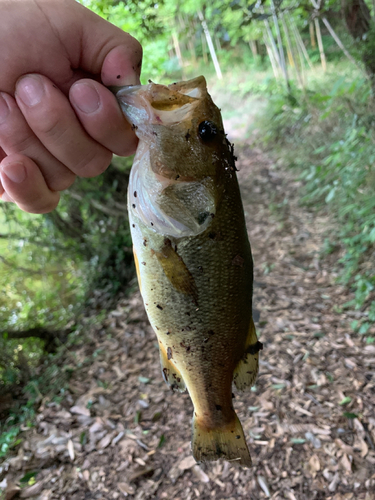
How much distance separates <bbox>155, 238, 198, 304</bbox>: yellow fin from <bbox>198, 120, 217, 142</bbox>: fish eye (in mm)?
437

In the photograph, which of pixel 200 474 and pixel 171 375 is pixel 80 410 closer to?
pixel 200 474

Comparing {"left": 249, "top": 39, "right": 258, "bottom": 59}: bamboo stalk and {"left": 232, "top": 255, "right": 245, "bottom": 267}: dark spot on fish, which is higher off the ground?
{"left": 232, "top": 255, "right": 245, "bottom": 267}: dark spot on fish

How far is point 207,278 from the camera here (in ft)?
4.32

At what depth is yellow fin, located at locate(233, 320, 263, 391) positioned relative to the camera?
153cm

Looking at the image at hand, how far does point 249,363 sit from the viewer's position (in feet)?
5.06

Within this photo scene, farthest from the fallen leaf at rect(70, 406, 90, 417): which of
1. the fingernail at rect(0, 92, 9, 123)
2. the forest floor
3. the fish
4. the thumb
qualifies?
the thumb

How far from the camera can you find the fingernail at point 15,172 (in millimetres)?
1180

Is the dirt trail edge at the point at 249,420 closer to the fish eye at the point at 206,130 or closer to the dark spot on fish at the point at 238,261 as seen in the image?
the dark spot on fish at the point at 238,261

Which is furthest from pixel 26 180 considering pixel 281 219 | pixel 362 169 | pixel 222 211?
pixel 281 219

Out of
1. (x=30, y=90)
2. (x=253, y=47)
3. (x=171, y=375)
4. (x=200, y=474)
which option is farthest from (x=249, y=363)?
(x=253, y=47)

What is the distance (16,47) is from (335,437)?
3305 millimetres

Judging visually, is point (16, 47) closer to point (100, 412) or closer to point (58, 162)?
point (58, 162)

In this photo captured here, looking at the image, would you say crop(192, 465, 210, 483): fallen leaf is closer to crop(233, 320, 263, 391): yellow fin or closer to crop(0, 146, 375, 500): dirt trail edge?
crop(0, 146, 375, 500): dirt trail edge

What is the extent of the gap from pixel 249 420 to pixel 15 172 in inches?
113
